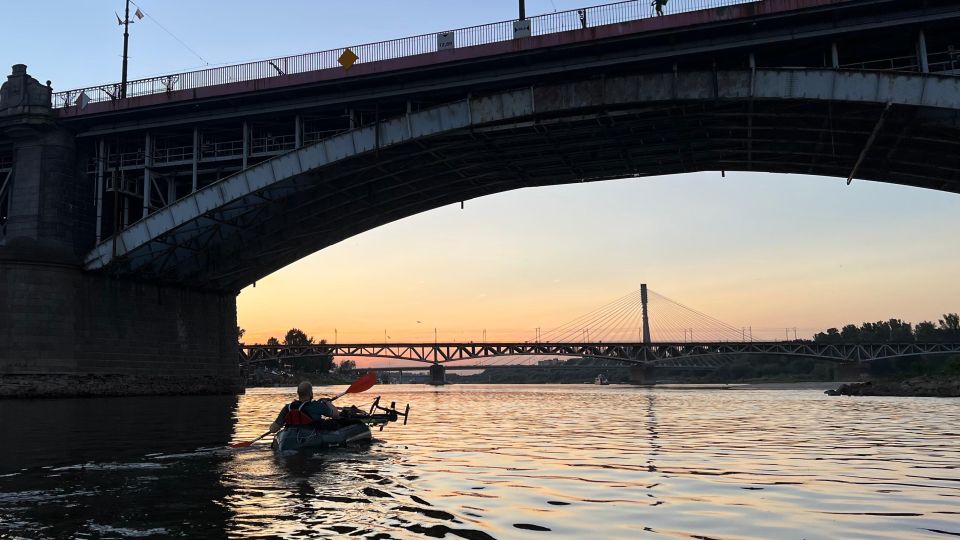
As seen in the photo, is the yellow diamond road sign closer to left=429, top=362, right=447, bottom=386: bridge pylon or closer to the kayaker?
the kayaker

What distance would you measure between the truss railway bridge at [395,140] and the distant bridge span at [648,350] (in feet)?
189

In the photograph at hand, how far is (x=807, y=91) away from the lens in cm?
3403

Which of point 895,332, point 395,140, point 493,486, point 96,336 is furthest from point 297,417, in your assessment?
point 895,332

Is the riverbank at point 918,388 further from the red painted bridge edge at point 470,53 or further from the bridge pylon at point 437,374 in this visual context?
the bridge pylon at point 437,374

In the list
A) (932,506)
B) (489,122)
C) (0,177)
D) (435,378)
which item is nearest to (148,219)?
(0,177)

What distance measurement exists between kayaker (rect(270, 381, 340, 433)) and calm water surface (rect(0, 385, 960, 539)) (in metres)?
0.87

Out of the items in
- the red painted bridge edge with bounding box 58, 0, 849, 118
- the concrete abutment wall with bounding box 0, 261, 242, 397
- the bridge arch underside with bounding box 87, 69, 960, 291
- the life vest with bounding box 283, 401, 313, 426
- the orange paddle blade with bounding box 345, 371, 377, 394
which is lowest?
the life vest with bounding box 283, 401, 313, 426

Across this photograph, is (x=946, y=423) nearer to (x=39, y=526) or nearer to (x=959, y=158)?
(x=959, y=158)

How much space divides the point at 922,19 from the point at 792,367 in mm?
140633

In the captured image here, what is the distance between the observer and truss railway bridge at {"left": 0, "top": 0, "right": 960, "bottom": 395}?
35156mm

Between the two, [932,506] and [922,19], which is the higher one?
[922,19]

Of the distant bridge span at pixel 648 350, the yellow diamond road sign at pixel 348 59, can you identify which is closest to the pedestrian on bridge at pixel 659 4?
the yellow diamond road sign at pixel 348 59

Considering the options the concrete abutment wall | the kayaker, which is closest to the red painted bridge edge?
the concrete abutment wall

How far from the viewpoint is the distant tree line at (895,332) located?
469ft
